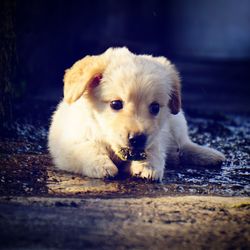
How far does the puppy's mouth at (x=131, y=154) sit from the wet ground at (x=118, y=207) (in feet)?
0.59

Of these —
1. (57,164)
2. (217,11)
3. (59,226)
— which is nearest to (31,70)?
(57,164)

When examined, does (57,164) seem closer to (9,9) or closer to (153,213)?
(153,213)

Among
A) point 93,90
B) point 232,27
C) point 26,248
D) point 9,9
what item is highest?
point 232,27

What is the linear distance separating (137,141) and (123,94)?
0.41 metres

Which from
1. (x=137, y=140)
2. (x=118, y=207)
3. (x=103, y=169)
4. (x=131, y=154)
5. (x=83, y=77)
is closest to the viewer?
(x=118, y=207)

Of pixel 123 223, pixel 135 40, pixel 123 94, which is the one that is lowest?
pixel 123 223

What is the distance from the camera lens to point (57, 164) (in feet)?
17.9

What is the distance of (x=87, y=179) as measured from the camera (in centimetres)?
498

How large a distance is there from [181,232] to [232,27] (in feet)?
45.4

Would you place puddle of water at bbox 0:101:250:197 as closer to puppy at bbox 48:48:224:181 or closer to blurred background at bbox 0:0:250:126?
puppy at bbox 48:48:224:181

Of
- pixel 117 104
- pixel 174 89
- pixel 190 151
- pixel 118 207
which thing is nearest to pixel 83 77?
pixel 117 104

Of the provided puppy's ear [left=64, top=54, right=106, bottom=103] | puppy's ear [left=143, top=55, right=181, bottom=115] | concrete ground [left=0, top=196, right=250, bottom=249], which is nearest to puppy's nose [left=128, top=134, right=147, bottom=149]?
concrete ground [left=0, top=196, right=250, bottom=249]

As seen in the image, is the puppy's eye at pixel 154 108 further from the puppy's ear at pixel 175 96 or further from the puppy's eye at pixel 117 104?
the puppy's ear at pixel 175 96

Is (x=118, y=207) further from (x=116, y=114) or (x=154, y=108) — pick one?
(x=154, y=108)
